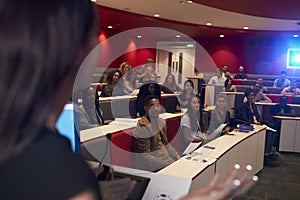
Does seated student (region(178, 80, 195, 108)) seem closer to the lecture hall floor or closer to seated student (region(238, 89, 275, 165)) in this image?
seated student (region(238, 89, 275, 165))

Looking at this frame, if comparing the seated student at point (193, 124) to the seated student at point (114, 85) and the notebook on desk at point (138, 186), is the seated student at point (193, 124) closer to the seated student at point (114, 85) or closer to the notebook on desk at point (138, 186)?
the seated student at point (114, 85)

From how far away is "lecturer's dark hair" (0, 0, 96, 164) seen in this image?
0.44 metres

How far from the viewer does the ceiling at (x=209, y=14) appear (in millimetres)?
6359

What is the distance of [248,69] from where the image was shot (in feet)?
45.2

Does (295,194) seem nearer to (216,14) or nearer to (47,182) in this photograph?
(47,182)

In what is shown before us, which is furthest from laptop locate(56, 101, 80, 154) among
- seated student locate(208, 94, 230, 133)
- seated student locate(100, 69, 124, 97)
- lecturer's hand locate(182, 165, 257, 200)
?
seated student locate(100, 69, 124, 97)

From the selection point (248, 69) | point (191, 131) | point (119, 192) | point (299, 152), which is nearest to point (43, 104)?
point (119, 192)

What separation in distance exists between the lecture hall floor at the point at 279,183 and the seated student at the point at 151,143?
1168 millimetres

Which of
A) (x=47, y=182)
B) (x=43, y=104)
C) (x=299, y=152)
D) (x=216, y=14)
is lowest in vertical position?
(x=299, y=152)

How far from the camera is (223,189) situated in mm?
728

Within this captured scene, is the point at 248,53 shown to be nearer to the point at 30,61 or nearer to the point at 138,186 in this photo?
the point at 138,186

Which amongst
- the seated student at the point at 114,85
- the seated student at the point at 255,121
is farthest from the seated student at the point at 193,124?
the seated student at the point at 114,85

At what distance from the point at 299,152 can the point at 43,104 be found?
19.9ft

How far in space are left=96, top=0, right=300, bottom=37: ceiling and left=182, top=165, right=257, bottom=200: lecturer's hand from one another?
5.68m
